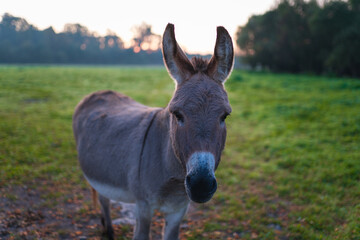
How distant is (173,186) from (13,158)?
572 cm

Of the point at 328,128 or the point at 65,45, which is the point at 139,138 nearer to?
the point at 328,128

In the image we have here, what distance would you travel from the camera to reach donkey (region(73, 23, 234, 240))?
2010 mm

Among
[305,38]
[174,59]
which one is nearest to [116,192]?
[174,59]

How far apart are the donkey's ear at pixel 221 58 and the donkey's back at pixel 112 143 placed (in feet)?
3.60

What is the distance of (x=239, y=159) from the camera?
7285mm

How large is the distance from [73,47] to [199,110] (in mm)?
73764

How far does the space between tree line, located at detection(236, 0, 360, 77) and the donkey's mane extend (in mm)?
25932

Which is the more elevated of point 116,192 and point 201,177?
point 201,177

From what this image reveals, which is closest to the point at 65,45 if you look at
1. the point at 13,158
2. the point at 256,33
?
the point at 256,33

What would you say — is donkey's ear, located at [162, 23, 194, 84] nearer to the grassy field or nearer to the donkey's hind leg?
the grassy field

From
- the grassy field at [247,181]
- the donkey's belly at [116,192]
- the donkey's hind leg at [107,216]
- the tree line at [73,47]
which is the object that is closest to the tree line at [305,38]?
the grassy field at [247,181]

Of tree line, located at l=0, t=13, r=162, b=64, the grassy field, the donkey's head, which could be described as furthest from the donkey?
tree line, located at l=0, t=13, r=162, b=64

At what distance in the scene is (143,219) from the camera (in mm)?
2770

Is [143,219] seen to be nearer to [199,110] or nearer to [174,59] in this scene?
[199,110]
